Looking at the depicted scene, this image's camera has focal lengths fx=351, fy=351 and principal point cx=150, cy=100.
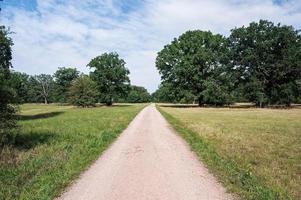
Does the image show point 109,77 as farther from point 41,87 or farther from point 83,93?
point 41,87

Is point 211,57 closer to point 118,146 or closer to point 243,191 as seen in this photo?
point 118,146

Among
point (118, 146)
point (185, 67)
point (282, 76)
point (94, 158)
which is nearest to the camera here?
point (94, 158)

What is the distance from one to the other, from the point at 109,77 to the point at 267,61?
148ft

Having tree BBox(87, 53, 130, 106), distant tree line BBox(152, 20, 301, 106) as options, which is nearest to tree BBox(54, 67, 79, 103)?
tree BBox(87, 53, 130, 106)

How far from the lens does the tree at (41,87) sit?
162 meters

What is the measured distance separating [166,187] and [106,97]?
89088mm

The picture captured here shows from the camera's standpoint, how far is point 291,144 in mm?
16859

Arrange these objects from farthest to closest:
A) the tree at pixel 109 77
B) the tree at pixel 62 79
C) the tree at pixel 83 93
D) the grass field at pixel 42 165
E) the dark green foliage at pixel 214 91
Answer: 1. the tree at pixel 62 79
2. the tree at pixel 109 77
3. the tree at pixel 83 93
4. the dark green foliage at pixel 214 91
5. the grass field at pixel 42 165

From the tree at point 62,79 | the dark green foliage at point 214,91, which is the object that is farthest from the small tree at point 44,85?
the dark green foliage at point 214,91

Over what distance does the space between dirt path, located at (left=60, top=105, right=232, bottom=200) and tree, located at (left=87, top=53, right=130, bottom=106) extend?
8369 centimetres

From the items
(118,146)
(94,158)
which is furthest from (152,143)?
(94,158)

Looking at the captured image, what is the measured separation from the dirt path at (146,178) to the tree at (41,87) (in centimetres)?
15398

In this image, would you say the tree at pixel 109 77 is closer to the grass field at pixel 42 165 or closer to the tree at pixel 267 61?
the tree at pixel 267 61

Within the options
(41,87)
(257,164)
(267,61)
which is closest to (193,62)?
(267,61)
